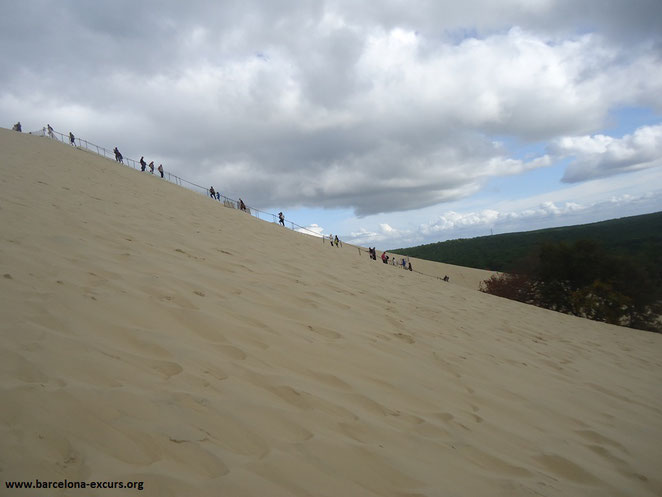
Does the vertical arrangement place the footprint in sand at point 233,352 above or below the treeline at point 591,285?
above

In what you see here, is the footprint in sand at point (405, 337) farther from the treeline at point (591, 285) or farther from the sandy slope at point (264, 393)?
the treeline at point (591, 285)

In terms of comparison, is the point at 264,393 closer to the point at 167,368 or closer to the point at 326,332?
the point at 167,368

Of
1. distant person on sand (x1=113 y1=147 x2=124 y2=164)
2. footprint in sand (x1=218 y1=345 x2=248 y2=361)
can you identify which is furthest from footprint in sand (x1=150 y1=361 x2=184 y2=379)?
distant person on sand (x1=113 y1=147 x2=124 y2=164)

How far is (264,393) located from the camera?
2.40 metres

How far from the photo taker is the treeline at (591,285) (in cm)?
1598

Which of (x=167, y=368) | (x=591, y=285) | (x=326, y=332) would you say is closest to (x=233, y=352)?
(x=167, y=368)

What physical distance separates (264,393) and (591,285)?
61.3ft

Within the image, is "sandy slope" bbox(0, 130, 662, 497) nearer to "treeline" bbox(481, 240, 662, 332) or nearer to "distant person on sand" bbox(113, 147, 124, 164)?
"treeline" bbox(481, 240, 662, 332)

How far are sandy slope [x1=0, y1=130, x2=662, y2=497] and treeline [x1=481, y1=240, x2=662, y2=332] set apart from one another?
13080mm

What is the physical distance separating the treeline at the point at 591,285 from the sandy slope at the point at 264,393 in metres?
13.1

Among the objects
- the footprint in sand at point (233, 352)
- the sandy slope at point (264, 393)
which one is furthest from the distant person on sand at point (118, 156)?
the footprint in sand at point (233, 352)

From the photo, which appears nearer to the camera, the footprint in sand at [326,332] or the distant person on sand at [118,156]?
the footprint in sand at [326,332]

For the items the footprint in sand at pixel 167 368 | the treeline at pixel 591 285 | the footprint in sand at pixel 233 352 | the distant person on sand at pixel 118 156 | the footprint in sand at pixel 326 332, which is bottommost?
the treeline at pixel 591 285

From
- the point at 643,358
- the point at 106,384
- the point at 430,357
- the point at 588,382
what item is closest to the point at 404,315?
the point at 430,357
